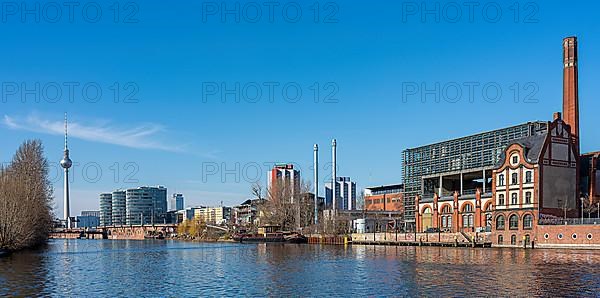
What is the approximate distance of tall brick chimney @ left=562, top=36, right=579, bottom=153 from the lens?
100125 mm

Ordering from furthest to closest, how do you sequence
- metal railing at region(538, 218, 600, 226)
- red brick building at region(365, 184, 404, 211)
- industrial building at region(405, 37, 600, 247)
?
red brick building at region(365, 184, 404, 211)
industrial building at region(405, 37, 600, 247)
metal railing at region(538, 218, 600, 226)

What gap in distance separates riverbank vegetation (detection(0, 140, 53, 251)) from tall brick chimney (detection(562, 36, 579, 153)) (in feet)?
264

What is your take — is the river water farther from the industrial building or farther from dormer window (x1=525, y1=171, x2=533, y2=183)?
dormer window (x1=525, y1=171, x2=533, y2=183)

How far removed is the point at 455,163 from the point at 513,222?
93.4 feet

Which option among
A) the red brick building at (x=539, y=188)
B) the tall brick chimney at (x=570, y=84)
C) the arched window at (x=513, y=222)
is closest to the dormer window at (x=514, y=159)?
the red brick building at (x=539, y=188)

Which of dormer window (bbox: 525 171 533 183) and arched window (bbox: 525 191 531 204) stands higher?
dormer window (bbox: 525 171 533 183)

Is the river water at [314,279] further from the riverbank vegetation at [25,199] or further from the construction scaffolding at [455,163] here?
the construction scaffolding at [455,163]

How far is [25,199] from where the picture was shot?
79438mm

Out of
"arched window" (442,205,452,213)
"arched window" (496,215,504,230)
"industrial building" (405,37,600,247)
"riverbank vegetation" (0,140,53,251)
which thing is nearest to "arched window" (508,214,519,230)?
"industrial building" (405,37,600,247)

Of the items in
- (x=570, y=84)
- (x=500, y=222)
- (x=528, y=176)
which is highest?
(x=570, y=84)

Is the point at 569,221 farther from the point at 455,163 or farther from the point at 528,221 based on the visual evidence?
the point at 455,163

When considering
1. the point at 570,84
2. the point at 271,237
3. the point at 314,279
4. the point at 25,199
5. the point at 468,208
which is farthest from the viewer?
the point at 271,237

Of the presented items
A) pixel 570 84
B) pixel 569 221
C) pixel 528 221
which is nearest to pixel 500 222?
pixel 528 221

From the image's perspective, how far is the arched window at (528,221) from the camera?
88188mm
